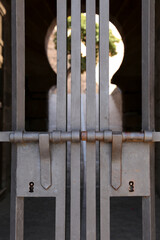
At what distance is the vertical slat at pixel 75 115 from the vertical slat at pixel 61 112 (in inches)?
2.9

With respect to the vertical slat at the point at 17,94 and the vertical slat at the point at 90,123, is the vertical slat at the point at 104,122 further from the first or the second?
the vertical slat at the point at 17,94

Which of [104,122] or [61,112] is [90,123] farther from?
[61,112]

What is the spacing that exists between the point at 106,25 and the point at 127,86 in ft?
23.8

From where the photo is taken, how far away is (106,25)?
8.14ft

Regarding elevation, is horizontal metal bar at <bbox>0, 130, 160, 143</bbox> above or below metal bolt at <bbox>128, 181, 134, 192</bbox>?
above

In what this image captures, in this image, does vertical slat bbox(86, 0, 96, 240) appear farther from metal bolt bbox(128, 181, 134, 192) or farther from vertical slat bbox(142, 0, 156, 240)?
vertical slat bbox(142, 0, 156, 240)

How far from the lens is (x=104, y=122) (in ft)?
8.09

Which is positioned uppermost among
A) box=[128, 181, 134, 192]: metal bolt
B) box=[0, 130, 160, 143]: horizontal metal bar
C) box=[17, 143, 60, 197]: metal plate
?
box=[0, 130, 160, 143]: horizontal metal bar

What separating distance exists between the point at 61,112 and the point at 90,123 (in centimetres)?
26

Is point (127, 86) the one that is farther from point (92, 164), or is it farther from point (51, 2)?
point (92, 164)

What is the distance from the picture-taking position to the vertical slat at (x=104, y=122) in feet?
8.00

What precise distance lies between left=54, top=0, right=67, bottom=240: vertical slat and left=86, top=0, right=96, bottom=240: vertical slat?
0.65 ft

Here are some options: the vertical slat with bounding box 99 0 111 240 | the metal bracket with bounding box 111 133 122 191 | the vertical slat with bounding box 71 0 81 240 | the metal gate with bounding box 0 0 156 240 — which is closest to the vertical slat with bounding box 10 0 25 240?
the metal gate with bounding box 0 0 156 240

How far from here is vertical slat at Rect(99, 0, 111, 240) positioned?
8.00 feet
